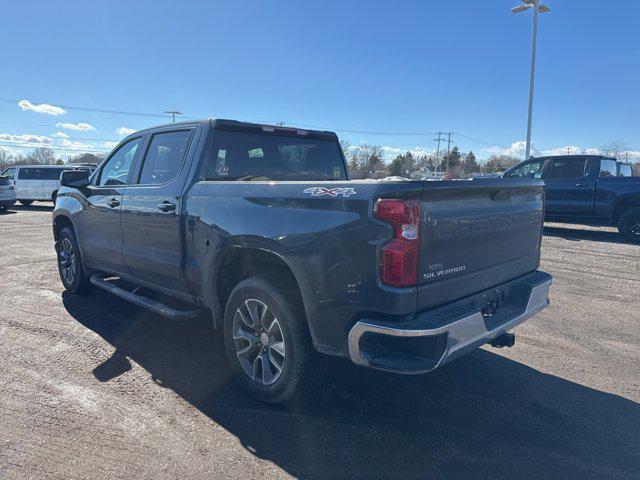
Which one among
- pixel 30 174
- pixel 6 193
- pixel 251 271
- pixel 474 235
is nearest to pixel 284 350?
pixel 251 271

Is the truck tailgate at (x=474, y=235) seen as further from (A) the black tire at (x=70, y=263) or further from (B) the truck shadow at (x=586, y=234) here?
(B) the truck shadow at (x=586, y=234)

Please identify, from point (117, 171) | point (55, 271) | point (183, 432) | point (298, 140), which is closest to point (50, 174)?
point (55, 271)

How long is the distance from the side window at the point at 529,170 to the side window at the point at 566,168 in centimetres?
23

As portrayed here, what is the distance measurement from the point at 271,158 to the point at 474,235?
219 centimetres

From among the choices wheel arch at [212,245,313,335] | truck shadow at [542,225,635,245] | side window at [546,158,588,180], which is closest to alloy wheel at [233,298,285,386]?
wheel arch at [212,245,313,335]

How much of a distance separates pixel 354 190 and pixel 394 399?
169cm

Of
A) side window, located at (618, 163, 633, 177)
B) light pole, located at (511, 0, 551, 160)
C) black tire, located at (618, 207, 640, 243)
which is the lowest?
black tire, located at (618, 207, 640, 243)

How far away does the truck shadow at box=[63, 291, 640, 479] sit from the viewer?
9.08ft

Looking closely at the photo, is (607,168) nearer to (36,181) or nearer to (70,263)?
(70,263)

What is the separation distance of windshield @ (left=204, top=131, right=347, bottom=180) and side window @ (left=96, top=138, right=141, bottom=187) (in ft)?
4.17

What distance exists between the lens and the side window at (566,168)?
38.4 ft

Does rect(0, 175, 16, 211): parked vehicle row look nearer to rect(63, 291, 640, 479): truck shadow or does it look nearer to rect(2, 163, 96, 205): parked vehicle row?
rect(2, 163, 96, 205): parked vehicle row

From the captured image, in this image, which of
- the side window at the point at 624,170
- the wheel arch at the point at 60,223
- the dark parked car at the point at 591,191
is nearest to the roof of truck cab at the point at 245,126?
the wheel arch at the point at 60,223

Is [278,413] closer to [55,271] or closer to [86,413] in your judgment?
[86,413]
